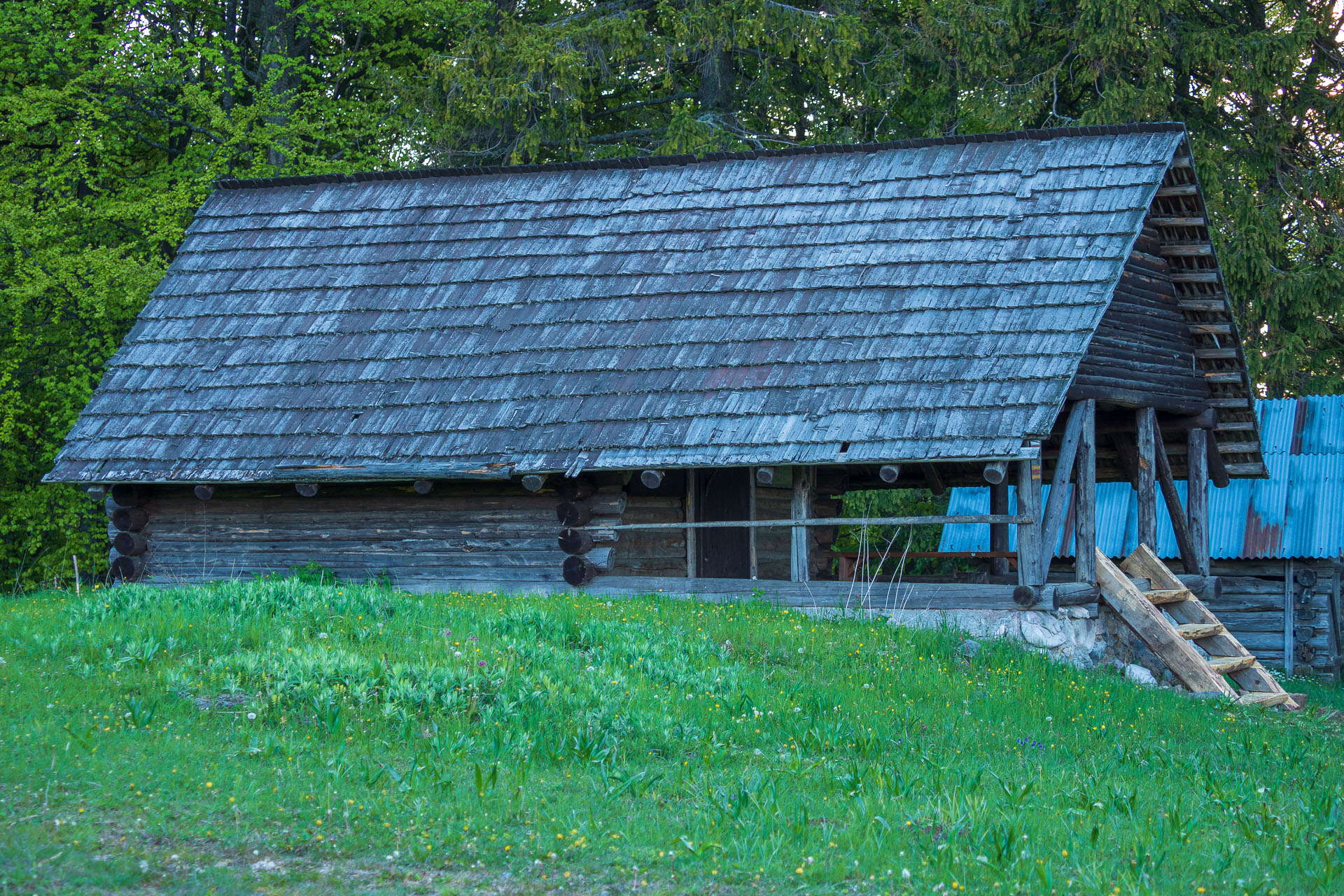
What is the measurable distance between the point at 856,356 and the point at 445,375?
4279 millimetres

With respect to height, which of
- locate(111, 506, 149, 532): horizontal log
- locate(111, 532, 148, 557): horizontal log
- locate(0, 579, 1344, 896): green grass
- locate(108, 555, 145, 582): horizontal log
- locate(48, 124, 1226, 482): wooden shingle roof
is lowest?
locate(0, 579, 1344, 896): green grass

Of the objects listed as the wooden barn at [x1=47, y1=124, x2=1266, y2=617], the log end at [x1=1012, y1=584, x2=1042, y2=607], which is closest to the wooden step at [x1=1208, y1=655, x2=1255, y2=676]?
the wooden barn at [x1=47, y1=124, x2=1266, y2=617]

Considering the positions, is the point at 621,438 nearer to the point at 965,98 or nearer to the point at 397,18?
the point at 965,98

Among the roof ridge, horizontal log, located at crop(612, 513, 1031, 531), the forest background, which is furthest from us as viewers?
the forest background

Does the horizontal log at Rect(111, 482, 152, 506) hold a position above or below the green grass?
above

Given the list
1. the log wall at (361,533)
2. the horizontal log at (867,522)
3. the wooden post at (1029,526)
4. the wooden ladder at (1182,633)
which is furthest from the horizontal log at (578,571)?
the wooden ladder at (1182,633)

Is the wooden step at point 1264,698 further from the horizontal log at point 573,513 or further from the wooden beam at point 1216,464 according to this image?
the horizontal log at point 573,513

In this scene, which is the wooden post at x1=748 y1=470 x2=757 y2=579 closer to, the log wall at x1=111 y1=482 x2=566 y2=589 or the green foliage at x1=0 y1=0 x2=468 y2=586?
the log wall at x1=111 y1=482 x2=566 y2=589

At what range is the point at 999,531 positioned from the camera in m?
16.2

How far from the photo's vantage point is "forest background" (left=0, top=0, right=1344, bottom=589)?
2044 centimetres

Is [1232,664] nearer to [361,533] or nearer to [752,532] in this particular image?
[752,532]

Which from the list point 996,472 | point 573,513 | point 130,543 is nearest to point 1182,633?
point 996,472

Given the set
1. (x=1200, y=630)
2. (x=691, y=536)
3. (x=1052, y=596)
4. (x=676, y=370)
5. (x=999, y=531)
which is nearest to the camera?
(x=1052, y=596)

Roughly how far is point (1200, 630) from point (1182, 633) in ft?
1.28
